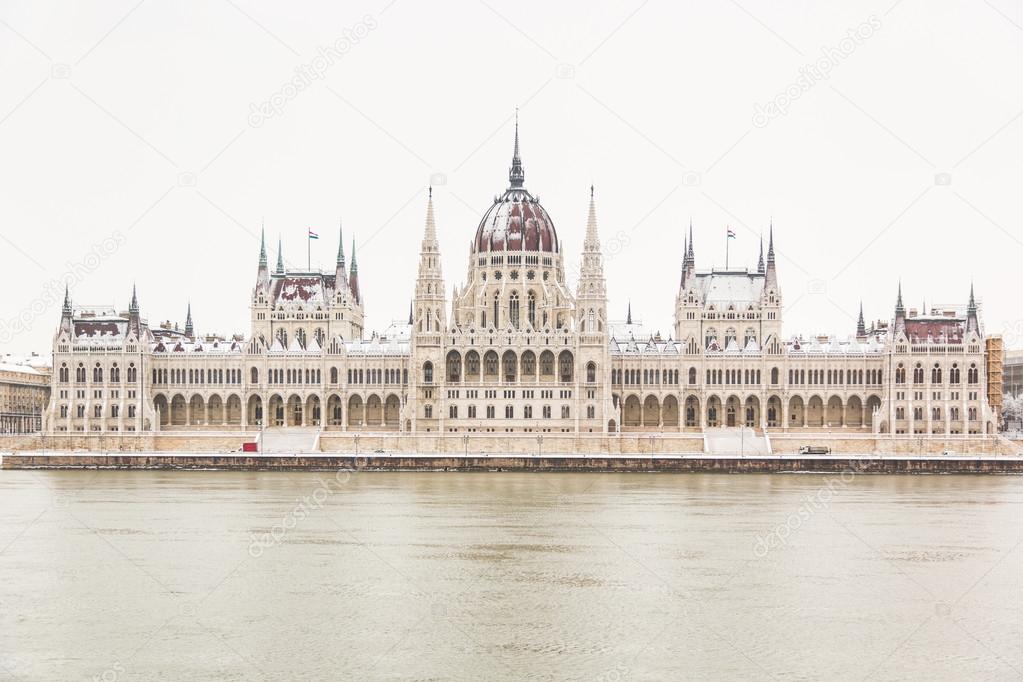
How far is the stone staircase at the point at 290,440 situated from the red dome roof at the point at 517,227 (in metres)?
22.5

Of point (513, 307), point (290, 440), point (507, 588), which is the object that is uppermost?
point (513, 307)

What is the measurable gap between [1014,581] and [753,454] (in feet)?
188

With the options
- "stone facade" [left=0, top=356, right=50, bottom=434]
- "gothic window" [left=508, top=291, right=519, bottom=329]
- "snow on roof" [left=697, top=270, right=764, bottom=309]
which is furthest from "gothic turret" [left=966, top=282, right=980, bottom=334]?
"stone facade" [left=0, top=356, right=50, bottom=434]

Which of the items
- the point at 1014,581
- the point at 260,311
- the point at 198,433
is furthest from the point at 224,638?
the point at 260,311

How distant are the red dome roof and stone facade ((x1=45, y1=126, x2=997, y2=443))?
151 mm

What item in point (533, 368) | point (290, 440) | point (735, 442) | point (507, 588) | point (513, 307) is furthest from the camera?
point (513, 307)

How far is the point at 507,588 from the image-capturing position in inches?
1587

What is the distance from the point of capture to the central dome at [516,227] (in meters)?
118

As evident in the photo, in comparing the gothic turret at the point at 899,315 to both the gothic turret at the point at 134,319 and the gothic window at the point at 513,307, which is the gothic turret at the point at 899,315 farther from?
the gothic turret at the point at 134,319

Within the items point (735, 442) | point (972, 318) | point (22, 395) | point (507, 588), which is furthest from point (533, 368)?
point (507, 588)

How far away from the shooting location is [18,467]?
93.2 m

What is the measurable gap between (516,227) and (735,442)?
89.8 ft

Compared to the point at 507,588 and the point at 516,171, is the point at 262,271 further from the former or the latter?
the point at 507,588

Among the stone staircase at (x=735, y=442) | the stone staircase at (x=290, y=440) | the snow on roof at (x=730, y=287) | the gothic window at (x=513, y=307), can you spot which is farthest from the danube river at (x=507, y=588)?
the snow on roof at (x=730, y=287)
